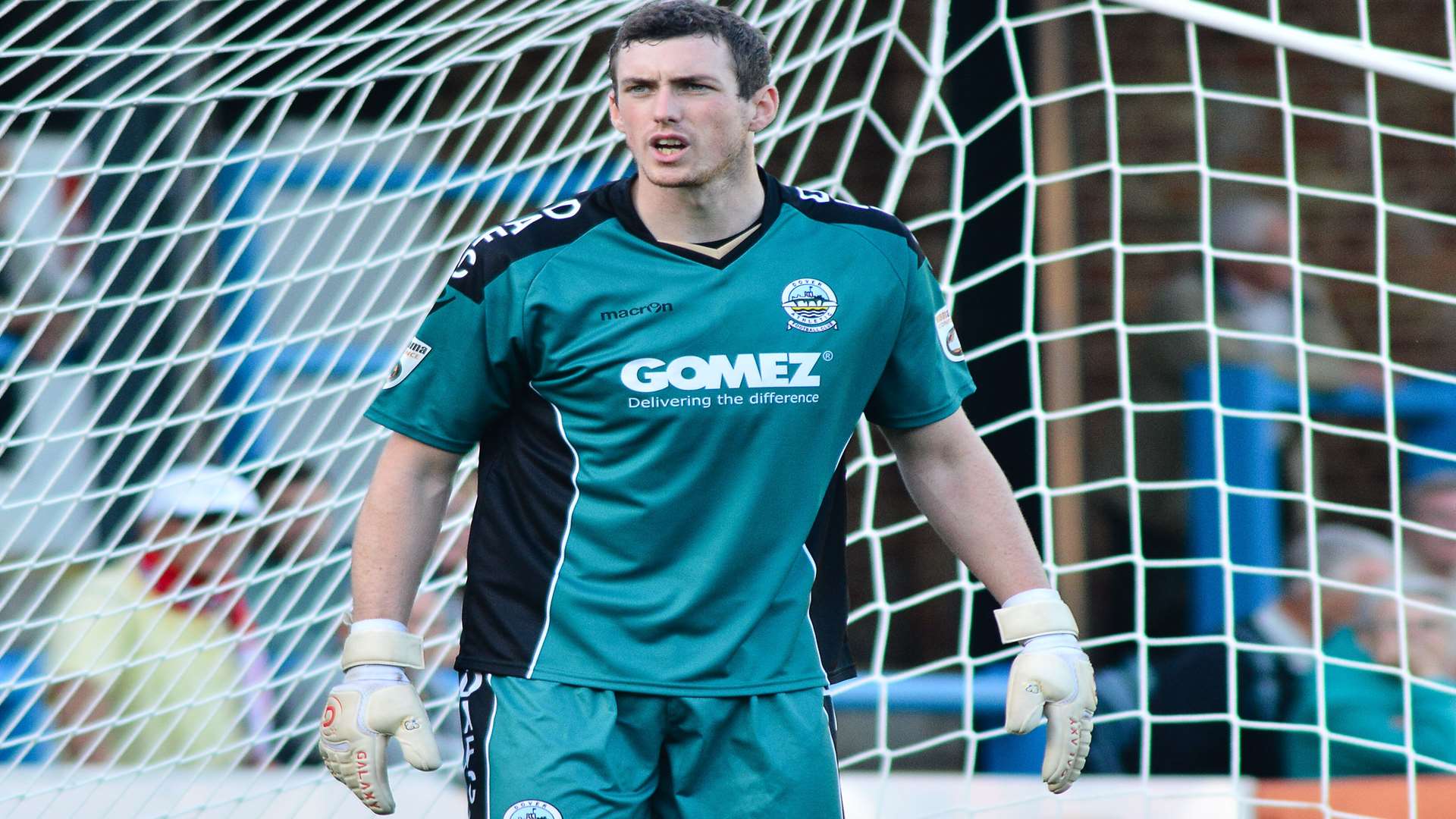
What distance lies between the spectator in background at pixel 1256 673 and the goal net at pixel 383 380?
1 cm

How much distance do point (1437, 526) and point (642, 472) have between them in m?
2.42

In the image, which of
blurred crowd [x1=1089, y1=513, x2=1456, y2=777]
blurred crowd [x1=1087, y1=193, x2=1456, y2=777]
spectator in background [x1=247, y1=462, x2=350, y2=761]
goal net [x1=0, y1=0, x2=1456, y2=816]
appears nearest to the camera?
goal net [x1=0, y1=0, x2=1456, y2=816]

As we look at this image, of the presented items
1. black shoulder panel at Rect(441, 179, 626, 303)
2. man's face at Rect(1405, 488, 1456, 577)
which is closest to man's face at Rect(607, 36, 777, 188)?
black shoulder panel at Rect(441, 179, 626, 303)

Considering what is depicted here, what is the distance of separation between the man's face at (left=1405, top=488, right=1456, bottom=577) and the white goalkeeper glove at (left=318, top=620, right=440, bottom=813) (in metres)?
2.56

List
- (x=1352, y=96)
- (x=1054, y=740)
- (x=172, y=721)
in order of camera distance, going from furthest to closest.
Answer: (x=1352, y=96) < (x=172, y=721) < (x=1054, y=740)

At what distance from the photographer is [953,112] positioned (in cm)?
415

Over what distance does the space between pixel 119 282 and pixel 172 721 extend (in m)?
0.79

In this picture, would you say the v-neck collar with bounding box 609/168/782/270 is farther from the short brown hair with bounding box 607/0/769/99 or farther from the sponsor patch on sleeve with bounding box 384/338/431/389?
the sponsor patch on sleeve with bounding box 384/338/431/389

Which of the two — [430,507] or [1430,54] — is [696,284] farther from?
[1430,54]

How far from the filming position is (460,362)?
211 cm

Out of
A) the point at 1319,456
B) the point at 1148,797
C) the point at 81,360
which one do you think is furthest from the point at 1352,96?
the point at 81,360

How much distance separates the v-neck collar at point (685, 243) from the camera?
7.08 ft

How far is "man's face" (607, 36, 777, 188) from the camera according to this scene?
2.09m

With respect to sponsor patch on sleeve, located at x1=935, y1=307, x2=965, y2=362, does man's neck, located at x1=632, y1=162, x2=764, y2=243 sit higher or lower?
higher
